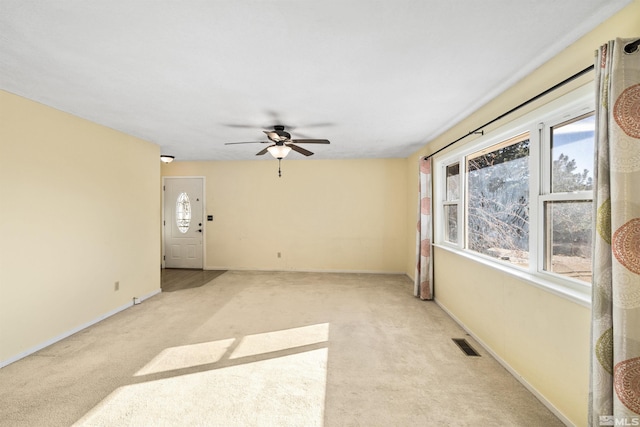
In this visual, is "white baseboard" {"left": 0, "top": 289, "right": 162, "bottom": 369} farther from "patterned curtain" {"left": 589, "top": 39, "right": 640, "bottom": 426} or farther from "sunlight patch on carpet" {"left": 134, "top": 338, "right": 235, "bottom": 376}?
"patterned curtain" {"left": 589, "top": 39, "right": 640, "bottom": 426}

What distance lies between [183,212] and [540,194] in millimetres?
6242

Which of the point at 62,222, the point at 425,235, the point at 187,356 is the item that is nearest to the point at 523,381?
the point at 425,235

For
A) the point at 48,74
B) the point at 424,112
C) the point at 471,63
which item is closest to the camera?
the point at 471,63

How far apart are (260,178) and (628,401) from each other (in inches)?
223

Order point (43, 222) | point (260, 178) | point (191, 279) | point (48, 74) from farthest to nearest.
A: point (260, 178) → point (191, 279) → point (43, 222) → point (48, 74)

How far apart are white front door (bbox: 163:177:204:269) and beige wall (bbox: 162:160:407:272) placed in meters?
0.20

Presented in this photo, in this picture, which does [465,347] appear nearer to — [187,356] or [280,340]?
[280,340]

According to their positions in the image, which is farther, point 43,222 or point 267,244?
point 267,244

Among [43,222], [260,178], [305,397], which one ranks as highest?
[260,178]

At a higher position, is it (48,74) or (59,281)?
(48,74)

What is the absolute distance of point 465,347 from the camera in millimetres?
2684

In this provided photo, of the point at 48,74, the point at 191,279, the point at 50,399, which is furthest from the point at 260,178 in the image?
the point at 50,399

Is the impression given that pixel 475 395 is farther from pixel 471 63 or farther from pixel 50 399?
pixel 50 399

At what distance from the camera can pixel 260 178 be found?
592cm
